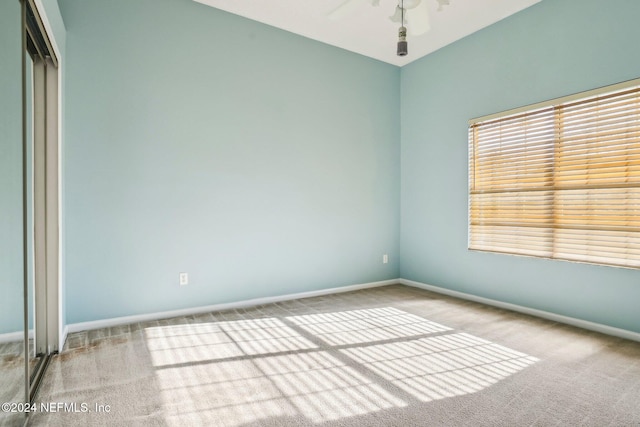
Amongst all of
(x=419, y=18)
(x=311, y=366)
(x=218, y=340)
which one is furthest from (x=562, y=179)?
(x=218, y=340)

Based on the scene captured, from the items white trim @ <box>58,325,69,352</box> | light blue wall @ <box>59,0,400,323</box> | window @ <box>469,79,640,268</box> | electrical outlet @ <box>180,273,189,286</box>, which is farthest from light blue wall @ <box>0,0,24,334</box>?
window @ <box>469,79,640,268</box>

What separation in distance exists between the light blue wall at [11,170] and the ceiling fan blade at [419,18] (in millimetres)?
2418

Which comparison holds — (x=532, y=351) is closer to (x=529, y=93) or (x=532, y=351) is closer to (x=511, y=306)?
(x=511, y=306)

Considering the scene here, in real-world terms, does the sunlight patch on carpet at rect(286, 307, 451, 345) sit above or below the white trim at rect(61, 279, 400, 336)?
below

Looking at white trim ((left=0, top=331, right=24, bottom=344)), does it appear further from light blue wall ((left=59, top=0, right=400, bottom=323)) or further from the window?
the window

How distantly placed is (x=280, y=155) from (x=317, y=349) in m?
2.19

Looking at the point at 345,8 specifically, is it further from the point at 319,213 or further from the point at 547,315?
the point at 547,315

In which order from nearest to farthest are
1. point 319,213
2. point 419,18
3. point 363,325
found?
point 419,18
point 363,325
point 319,213

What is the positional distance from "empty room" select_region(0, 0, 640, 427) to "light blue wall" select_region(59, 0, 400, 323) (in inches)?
0.8

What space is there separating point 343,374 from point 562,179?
8.83ft

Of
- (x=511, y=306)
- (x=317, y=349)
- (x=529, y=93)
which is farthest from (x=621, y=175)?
(x=317, y=349)

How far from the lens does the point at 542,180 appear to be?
11.5 feet

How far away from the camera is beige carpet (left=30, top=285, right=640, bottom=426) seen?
6.26 ft

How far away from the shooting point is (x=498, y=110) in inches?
152
